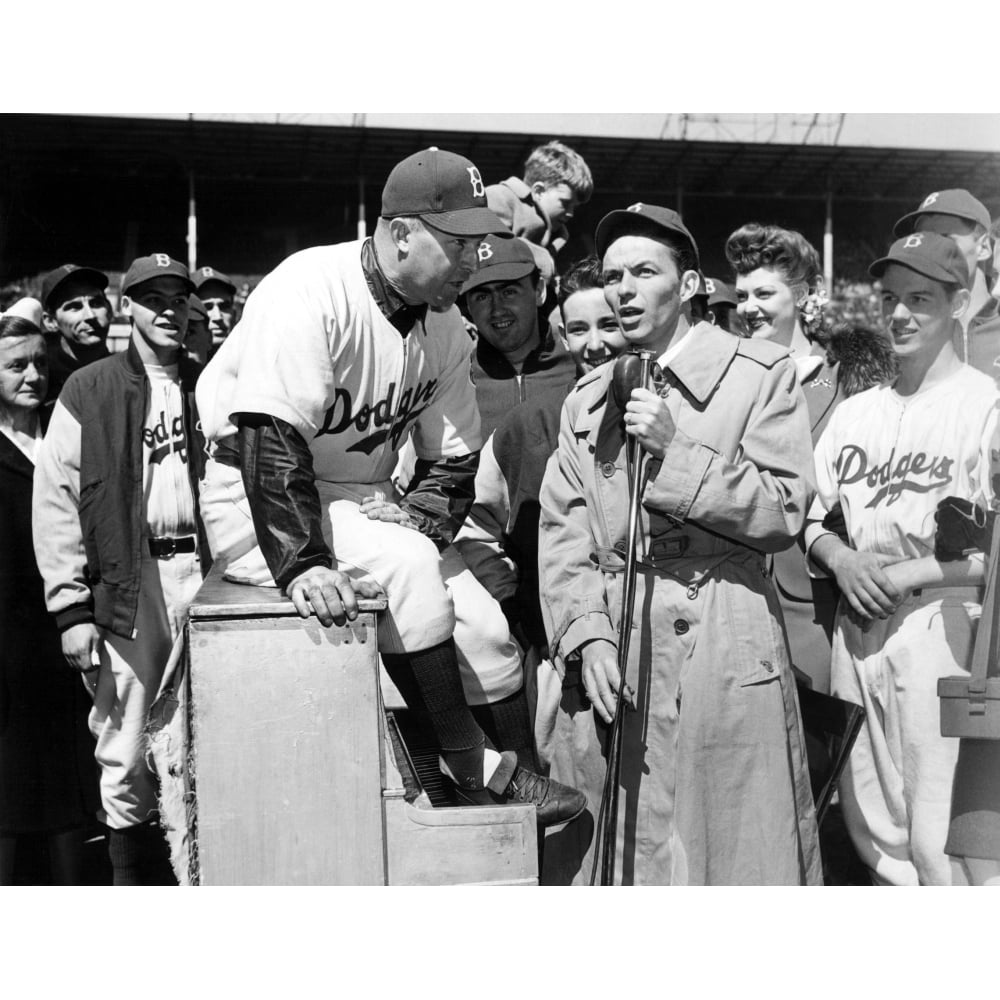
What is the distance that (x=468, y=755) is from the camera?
2.74 metres

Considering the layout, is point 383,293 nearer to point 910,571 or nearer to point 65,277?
point 65,277

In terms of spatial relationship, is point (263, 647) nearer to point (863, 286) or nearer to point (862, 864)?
point (862, 864)

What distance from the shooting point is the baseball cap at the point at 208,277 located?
3.75 meters

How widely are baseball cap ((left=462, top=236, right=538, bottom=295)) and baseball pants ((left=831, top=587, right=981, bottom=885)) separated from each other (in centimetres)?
145

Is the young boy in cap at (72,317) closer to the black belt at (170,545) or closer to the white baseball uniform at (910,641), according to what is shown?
the black belt at (170,545)

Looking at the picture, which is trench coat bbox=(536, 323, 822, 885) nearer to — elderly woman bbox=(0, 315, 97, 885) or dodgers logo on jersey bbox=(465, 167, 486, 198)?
dodgers logo on jersey bbox=(465, 167, 486, 198)

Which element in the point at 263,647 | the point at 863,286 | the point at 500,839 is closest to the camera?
the point at 263,647

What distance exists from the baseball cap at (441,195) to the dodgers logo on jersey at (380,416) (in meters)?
0.41

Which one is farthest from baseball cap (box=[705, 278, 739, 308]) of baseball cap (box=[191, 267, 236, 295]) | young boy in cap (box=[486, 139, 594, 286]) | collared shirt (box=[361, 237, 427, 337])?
baseball cap (box=[191, 267, 236, 295])

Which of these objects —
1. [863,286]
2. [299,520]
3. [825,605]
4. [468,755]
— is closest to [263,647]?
[299,520]

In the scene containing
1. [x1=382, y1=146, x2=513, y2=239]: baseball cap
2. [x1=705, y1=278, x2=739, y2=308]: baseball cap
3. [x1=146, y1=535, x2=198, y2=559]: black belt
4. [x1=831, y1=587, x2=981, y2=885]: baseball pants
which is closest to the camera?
[x1=382, y1=146, x2=513, y2=239]: baseball cap

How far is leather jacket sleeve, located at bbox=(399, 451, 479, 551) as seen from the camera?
2.93 m

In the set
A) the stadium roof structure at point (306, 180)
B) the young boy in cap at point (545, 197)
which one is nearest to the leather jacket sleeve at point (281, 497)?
the stadium roof structure at point (306, 180)

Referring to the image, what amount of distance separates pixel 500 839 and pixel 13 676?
1.69 m
